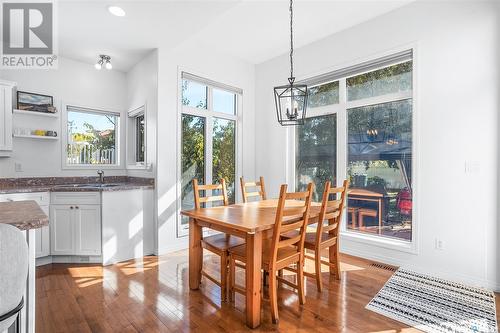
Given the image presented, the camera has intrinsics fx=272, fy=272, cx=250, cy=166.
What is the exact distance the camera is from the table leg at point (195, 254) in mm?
2546

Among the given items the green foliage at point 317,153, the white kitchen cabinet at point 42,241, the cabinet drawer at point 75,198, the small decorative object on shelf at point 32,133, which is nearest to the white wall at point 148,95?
the cabinet drawer at point 75,198

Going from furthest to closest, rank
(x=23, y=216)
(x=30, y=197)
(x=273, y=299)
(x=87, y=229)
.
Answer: (x=87, y=229), (x=30, y=197), (x=273, y=299), (x=23, y=216)

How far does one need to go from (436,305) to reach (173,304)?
7.23 feet

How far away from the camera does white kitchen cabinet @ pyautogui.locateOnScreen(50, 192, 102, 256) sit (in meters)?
3.27

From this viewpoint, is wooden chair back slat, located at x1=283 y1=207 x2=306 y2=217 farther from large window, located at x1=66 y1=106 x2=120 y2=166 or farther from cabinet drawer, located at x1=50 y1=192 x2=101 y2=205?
large window, located at x1=66 y1=106 x2=120 y2=166

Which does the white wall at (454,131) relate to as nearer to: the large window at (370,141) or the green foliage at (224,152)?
the large window at (370,141)

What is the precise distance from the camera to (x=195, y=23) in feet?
9.77

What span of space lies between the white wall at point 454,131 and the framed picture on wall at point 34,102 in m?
4.32

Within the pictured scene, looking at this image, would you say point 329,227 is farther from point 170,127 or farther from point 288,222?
point 170,127

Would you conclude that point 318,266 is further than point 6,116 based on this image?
No

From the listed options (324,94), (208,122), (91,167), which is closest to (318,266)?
(324,94)

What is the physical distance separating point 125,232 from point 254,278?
7.16 feet

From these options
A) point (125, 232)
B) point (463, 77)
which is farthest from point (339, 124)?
point (125, 232)

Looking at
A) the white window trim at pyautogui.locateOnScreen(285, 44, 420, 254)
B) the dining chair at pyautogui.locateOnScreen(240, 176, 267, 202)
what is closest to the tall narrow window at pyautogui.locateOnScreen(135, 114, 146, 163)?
the dining chair at pyautogui.locateOnScreen(240, 176, 267, 202)
